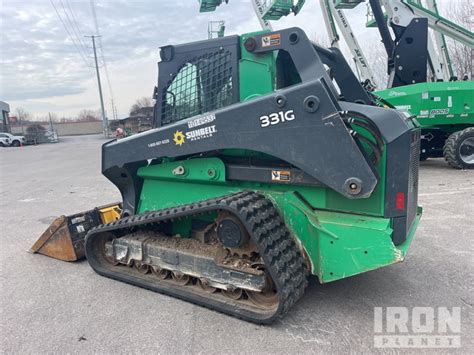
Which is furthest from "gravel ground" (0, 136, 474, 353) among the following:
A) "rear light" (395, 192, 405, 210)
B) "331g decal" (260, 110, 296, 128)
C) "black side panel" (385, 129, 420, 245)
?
"331g decal" (260, 110, 296, 128)

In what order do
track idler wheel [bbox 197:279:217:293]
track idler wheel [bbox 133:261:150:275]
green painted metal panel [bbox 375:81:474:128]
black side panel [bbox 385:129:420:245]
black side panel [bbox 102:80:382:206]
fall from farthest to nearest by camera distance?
green painted metal panel [bbox 375:81:474:128]
track idler wheel [bbox 133:261:150:275]
track idler wheel [bbox 197:279:217:293]
black side panel [bbox 385:129:420:245]
black side panel [bbox 102:80:382:206]

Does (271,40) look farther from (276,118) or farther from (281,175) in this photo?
(281,175)

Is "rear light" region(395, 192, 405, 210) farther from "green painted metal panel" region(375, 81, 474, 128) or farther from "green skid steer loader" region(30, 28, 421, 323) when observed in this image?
"green painted metal panel" region(375, 81, 474, 128)

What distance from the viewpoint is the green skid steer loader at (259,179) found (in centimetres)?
262

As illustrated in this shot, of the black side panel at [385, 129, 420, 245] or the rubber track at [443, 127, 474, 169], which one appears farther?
the rubber track at [443, 127, 474, 169]

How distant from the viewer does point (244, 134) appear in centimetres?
286

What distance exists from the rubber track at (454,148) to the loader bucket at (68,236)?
7973 mm

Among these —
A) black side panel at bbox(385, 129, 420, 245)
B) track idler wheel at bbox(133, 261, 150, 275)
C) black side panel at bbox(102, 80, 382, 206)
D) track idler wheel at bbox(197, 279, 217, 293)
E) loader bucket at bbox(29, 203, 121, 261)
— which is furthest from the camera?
loader bucket at bbox(29, 203, 121, 261)

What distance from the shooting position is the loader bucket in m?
4.13

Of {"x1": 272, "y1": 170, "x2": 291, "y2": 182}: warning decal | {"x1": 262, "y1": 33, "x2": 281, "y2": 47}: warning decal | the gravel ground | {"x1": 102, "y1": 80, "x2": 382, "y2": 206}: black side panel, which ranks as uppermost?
{"x1": 262, "y1": 33, "x2": 281, "y2": 47}: warning decal

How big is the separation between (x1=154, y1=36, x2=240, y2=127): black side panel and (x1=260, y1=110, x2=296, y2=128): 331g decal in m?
0.56

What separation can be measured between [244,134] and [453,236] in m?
3.25

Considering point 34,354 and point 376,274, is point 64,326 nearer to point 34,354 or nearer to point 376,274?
point 34,354

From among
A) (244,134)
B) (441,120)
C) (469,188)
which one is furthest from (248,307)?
(441,120)
